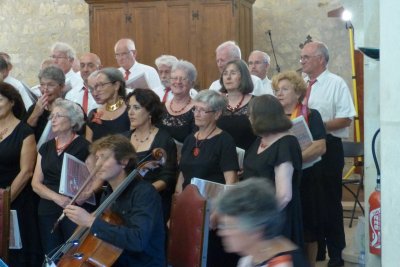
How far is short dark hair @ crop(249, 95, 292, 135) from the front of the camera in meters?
4.30

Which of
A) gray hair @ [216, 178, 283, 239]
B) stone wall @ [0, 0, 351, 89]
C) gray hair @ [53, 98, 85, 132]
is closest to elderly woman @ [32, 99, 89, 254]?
gray hair @ [53, 98, 85, 132]

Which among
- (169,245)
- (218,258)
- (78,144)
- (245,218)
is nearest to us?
(245,218)

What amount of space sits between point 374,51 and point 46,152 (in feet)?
7.50

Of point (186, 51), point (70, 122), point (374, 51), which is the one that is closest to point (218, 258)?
point (70, 122)

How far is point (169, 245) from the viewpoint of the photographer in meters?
4.36

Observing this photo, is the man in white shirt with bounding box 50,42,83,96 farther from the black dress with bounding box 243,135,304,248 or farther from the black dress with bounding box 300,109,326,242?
the black dress with bounding box 243,135,304,248

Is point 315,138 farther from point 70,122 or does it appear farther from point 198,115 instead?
point 70,122

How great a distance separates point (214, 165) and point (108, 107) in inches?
47.2

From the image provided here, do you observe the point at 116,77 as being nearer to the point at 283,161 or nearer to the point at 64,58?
the point at 283,161

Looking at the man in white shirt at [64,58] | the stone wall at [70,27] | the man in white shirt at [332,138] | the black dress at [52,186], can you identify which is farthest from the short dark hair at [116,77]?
the stone wall at [70,27]

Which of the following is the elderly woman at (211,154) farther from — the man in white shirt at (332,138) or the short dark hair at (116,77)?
the man in white shirt at (332,138)

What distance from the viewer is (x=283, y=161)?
4.20 meters

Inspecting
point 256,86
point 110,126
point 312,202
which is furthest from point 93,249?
point 256,86

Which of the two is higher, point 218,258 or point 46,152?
point 46,152
